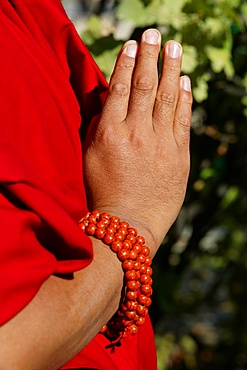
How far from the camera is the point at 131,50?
44.7 inches

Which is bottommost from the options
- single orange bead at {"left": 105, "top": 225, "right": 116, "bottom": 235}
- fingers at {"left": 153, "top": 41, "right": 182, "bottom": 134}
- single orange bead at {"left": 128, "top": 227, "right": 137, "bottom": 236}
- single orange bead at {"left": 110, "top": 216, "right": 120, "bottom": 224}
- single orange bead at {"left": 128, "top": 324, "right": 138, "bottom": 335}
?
single orange bead at {"left": 128, "top": 324, "right": 138, "bottom": 335}

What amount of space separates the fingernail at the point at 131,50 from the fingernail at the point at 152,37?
23 millimetres

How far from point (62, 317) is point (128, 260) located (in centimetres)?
16

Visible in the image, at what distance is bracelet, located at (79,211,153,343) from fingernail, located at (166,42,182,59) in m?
0.29

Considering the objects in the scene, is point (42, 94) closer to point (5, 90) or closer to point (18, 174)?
point (5, 90)

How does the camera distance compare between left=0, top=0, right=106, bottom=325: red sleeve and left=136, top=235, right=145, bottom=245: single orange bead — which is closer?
left=0, top=0, right=106, bottom=325: red sleeve

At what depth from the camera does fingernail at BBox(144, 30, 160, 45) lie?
1.13m

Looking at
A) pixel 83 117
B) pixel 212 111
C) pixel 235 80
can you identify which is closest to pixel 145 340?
pixel 83 117

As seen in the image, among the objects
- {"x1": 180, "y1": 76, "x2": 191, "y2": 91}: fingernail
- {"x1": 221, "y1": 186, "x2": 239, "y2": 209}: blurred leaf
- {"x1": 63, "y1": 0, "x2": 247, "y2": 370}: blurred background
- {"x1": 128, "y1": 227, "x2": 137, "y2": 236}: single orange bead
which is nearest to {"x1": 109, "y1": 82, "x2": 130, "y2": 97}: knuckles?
{"x1": 180, "y1": 76, "x2": 191, "y2": 91}: fingernail

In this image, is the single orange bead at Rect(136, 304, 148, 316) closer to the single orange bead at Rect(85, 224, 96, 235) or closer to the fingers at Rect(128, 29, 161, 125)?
the single orange bead at Rect(85, 224, 96, 235)

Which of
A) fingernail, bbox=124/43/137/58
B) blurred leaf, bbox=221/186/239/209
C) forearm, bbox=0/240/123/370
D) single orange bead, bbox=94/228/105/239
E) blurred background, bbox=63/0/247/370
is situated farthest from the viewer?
blurred leaf, bbox=221/186/239/209

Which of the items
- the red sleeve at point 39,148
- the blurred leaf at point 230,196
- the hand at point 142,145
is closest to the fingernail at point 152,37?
the hand at point 142,145

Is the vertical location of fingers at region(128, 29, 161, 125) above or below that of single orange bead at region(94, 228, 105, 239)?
above

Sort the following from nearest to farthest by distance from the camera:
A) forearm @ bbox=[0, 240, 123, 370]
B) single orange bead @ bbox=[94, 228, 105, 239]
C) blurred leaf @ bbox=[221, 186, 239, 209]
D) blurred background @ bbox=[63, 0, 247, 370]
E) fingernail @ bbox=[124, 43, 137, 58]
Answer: forearm @ bbox=[0, 240, 123, 370] → single orange bead @ bbox=[94, 228, 105, 239] → fingernail @ bbox=[124, 43, 137, 58] → blurred background @ bbox=[63, 0, 247, 370] → blurred leaf @ bbox=[221, 186, 239, 209]
